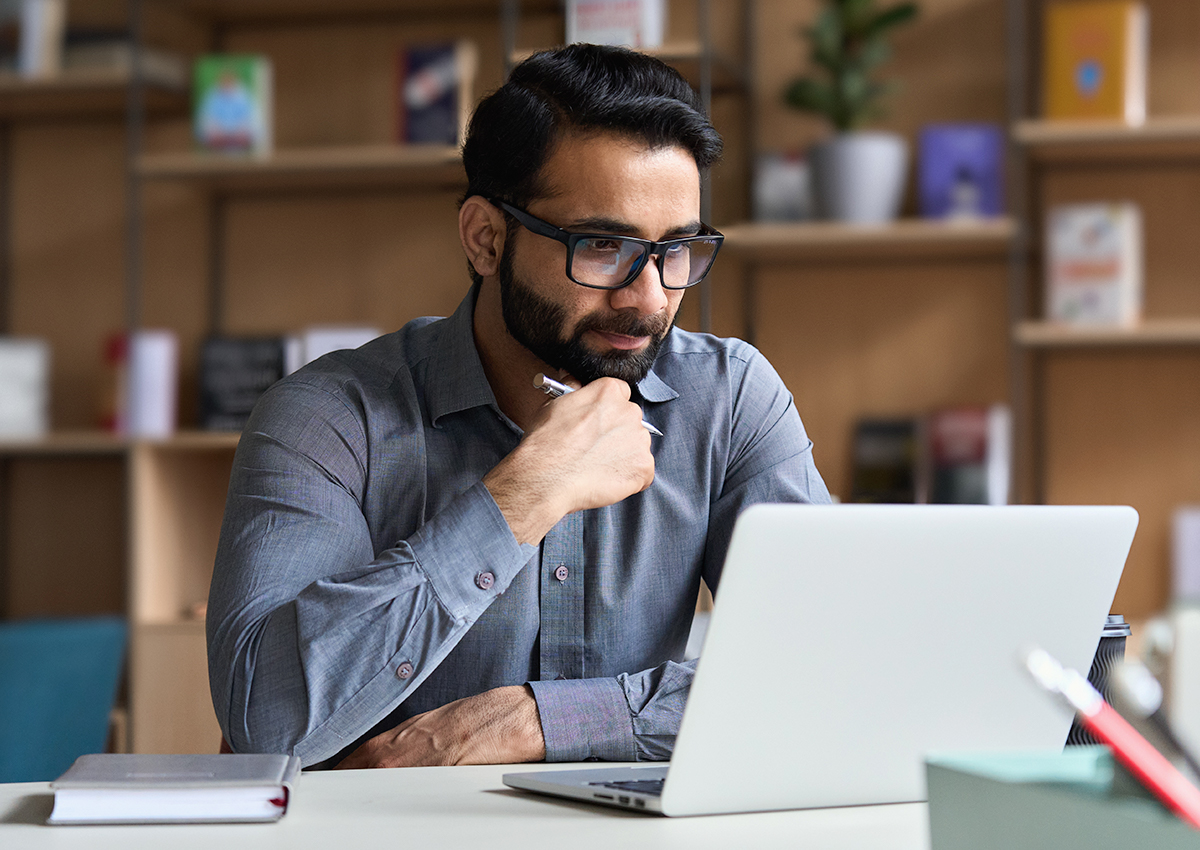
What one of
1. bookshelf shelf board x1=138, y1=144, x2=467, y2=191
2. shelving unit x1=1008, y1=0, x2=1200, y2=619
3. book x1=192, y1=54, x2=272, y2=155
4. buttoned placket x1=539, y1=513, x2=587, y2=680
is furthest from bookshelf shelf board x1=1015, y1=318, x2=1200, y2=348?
book x1=192, y1=54, x2=272, y2=155

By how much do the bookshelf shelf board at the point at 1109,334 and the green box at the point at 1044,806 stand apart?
7.10ft

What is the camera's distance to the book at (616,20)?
8.54ft

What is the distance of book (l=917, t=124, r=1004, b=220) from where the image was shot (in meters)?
2.81

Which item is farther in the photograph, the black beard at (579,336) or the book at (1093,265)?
the book at (1093,265)

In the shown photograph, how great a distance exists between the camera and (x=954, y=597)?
79 centimetres

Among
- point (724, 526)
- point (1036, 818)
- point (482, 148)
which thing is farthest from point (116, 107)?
point (1036, 818)

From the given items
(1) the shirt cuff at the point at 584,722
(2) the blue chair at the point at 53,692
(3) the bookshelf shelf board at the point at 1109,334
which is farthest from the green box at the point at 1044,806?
(3) the bookshelf shelf board at the point at 1109,334

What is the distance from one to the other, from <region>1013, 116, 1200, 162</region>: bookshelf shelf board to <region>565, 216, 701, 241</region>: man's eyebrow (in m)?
1.54

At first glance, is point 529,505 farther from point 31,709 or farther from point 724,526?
point 31,709

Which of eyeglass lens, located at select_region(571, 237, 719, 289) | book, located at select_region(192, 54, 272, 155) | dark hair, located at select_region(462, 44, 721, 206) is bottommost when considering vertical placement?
eyeglass lens, located at select_region(571, 237, 719, 289)

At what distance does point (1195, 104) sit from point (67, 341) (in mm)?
2659

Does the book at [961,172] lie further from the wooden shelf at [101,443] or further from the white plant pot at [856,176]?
the wooden shelf at [101,443]

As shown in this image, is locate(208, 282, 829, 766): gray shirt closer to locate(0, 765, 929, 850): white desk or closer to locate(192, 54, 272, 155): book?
locate(0, 765, 929, 850): white desk

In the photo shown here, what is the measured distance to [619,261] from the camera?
1.38m
